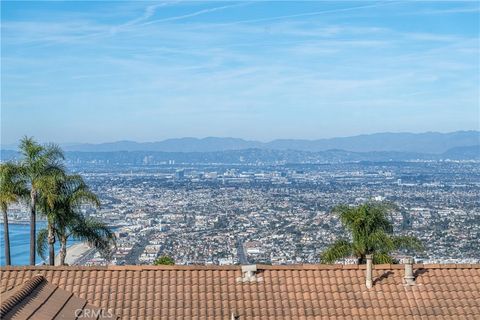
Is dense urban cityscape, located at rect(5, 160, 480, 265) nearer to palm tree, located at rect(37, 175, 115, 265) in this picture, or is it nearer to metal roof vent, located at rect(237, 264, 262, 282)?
palm tree, located at rect(37, 175, 115, 265)

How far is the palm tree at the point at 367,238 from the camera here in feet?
66.7

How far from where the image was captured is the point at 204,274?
14.9m

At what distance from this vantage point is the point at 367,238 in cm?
2047

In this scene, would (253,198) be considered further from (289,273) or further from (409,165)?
(409,165)

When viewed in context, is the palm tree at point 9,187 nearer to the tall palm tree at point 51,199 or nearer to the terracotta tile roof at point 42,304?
the tall palm tree at point 51,199

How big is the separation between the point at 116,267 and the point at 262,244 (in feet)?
122

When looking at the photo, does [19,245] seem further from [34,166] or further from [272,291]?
[272,291]

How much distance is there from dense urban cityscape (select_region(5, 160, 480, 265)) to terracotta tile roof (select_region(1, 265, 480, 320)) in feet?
27.3

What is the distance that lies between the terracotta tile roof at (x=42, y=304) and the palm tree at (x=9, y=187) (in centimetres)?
727

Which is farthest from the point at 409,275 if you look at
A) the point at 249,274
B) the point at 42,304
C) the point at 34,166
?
the point at 34,166

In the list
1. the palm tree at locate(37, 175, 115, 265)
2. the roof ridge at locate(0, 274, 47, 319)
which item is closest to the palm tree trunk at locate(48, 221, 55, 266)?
the palm tree at locate(37, 175, 115, 265)

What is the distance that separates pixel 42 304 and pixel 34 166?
31.4 ft

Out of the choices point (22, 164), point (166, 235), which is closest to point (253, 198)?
point (166, 235)

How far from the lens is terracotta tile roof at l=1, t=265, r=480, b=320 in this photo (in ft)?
45.3
